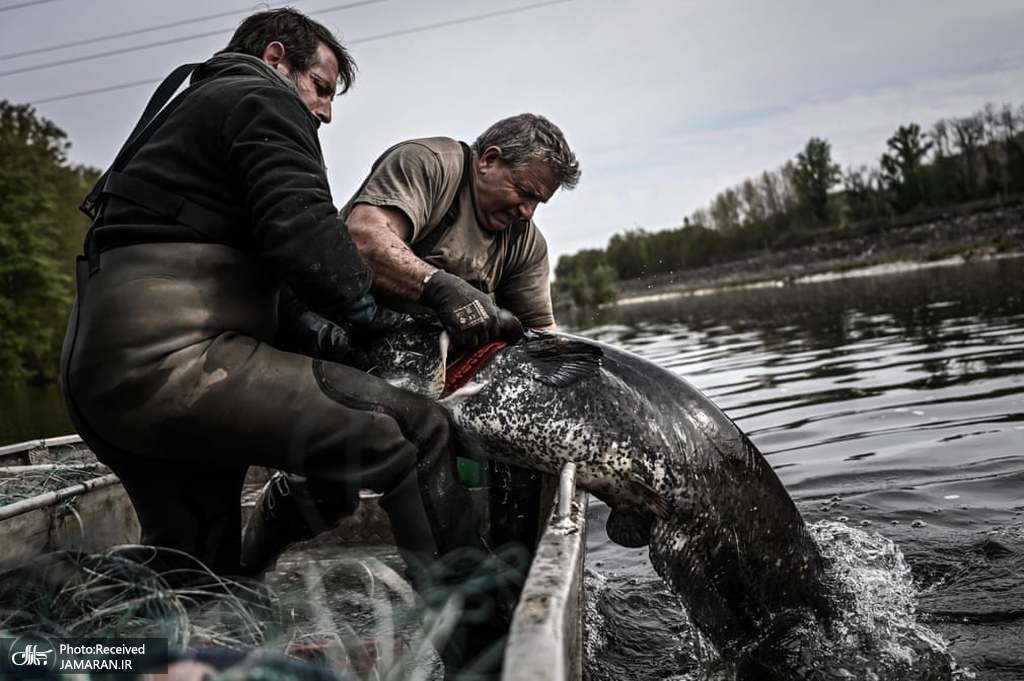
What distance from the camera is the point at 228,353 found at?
2371 mm

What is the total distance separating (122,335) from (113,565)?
677mm

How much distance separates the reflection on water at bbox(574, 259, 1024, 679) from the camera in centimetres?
357

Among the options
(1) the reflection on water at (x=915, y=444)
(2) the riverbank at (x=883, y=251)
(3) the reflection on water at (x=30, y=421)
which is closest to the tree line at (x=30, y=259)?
(3) the reflection on water at (x=30, y=421)

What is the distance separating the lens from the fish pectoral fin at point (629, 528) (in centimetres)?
308

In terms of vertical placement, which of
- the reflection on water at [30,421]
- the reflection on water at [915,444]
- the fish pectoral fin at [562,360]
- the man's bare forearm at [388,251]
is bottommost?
the reflection on water at [915,444]

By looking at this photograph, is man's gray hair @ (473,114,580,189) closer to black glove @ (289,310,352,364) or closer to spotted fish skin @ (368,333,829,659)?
spotted fish skin @ (368,333,829,659)

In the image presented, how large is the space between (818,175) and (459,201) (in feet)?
294

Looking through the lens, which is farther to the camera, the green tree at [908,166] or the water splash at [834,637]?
the green tree at [908,166]

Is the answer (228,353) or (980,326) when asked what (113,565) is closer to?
(228,353)

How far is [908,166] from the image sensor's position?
243ft

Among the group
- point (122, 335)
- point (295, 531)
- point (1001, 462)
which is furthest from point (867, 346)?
point (122, 335)

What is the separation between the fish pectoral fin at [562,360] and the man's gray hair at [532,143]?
1.20 metres

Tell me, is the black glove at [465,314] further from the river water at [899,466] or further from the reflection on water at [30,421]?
the reflection on water at [30,421]

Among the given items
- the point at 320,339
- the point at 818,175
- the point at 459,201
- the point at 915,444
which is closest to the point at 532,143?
the point at 459,201
